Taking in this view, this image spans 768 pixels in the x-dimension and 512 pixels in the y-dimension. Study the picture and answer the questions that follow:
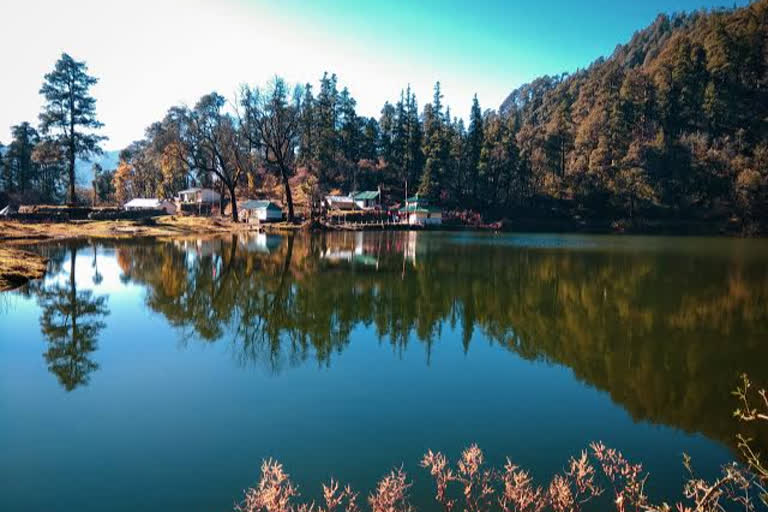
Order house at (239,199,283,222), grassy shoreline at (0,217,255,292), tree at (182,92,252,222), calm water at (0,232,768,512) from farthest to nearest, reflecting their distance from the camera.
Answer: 1. house at (239,199,283,222)
2. tree at (182,92,252,222)
3. grassy shoreline at (0,217,255,292)
4. calm water at (0,232,768,512)

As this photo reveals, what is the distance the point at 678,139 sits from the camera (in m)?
85.1

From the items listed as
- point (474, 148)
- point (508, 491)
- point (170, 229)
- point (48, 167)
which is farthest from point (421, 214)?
point (508, 491)

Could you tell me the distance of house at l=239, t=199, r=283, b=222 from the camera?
6462 centimetres

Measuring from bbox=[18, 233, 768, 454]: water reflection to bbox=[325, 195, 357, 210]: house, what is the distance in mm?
47960

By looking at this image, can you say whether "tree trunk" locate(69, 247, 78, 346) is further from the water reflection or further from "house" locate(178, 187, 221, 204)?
"house" locate(178, 187, 221, 204)

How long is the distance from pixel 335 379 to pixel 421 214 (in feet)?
211

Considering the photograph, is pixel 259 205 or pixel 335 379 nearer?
pixel 335 379

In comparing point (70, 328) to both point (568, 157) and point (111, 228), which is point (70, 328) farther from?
point (568, 157)

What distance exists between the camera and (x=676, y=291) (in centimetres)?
2006

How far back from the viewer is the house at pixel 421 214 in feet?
237

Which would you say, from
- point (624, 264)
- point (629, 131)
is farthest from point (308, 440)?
point (629, 131)

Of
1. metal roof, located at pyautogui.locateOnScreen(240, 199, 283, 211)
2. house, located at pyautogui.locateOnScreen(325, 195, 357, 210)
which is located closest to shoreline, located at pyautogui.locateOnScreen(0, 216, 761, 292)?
metal roof, located at pyautogui.locateOnScreen(240, 199, 283, 211)

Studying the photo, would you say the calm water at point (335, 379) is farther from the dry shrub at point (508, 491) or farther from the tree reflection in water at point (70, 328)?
the dry shrub at point (508, 491)

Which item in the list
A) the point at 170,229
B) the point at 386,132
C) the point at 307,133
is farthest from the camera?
the point at 386,132
